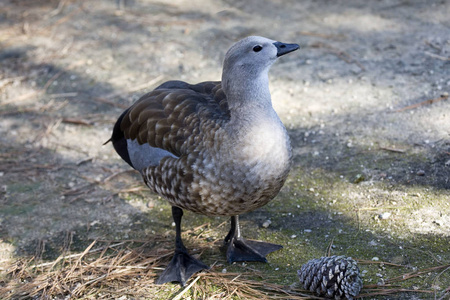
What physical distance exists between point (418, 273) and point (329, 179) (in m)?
1.26

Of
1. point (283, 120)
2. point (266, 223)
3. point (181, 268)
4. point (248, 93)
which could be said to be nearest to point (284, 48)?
point (248, 93)

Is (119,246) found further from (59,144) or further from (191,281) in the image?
(59,144)

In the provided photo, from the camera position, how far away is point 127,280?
3.46 metres

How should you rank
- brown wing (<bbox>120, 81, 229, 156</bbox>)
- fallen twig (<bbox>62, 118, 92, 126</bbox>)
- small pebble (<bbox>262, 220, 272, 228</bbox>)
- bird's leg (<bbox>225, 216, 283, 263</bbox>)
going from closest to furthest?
brown wing (<bbox>120, 81, 229, 156</bbox>) < bird's leg (<bbox>225, 216, 283, 263</bbox>) < small pebble (<bbox>262, 220, 272, 228</bbox>) < fallen twig (<bbox>62, 118, 92, 126</bbox>)

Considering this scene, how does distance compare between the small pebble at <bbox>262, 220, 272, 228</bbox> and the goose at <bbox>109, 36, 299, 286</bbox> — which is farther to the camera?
the small pebble at <bbox>262, 220, 272, 228</bbox>

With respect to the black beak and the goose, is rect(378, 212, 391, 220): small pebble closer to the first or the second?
the goose

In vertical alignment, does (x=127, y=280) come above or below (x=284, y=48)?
below

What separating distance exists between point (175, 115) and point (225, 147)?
0.53 m

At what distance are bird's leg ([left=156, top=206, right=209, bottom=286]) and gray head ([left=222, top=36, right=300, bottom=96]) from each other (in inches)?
43.3

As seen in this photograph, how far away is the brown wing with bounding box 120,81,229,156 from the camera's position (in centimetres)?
334

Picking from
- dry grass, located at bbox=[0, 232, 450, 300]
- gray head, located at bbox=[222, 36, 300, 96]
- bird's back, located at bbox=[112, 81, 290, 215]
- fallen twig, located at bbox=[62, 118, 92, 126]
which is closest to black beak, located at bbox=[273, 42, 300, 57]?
gray head, located at bbox=[222, 36, 300, 96]

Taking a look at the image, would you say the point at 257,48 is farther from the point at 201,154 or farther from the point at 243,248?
the point at 243,248

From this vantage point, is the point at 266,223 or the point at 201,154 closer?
the point at 201,154

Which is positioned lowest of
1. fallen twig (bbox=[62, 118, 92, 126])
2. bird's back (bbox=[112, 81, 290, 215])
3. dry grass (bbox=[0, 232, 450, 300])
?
dry grass (bbox=[0, 232, 450, 300])
